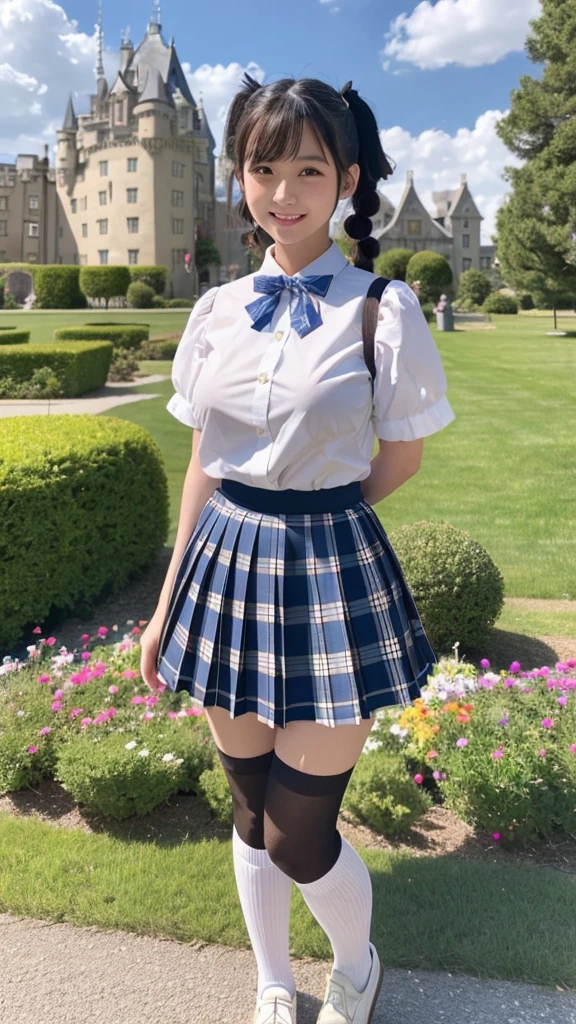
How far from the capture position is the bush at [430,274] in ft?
149

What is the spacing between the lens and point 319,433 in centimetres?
192

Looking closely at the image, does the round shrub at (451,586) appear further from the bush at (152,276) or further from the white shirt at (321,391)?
the bush at (152,276)

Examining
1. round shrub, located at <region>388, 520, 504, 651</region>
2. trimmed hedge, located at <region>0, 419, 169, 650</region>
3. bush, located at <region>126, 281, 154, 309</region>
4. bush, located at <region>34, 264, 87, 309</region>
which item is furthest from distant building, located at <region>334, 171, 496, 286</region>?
round shrub, located at <region>388, 520, 504, 651</region>

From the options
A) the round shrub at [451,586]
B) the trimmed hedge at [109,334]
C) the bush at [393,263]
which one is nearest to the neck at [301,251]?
the round shrub at [451,586]

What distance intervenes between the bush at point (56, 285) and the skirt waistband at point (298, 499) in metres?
49.4

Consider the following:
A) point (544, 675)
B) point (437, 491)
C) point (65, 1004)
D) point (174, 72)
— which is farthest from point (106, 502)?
point (174, 72)

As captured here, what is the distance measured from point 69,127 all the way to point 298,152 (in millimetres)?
77244

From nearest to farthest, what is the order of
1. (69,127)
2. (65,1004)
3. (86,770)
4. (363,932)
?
(363,932) → (65,1004) → (86,770) → (69,127)

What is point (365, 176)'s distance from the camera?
217 cm

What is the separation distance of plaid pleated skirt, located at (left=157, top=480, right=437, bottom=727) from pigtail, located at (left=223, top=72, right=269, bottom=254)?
802 millimetres

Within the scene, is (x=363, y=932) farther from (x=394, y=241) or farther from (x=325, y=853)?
(x=394, y=241)

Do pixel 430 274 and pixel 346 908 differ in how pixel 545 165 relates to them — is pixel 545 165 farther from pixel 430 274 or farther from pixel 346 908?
pixel 346 908

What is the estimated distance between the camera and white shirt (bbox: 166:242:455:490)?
6.28ft

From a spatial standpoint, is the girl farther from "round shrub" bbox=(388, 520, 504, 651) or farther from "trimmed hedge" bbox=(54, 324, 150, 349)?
"trimmed hedge" bbox=(54, 324, 150, 349)
